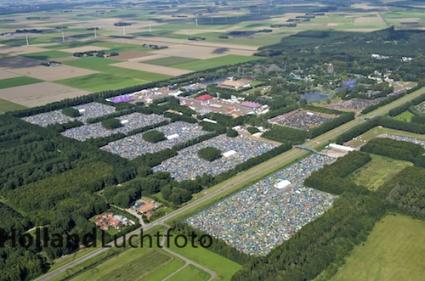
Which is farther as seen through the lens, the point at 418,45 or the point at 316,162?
the point at 418,45

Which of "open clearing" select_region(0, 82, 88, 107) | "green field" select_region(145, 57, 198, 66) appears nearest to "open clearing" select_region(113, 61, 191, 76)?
"green field" select_region(145, 57, 198, 66)

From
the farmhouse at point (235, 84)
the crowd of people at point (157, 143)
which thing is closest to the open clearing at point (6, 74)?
the farmhouse at point (235, 84)

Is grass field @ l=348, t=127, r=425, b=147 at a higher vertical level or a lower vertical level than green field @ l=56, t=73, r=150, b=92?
higher

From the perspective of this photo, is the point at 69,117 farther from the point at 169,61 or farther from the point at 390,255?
the point at 390,255

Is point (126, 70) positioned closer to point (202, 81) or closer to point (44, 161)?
point (202, 81)

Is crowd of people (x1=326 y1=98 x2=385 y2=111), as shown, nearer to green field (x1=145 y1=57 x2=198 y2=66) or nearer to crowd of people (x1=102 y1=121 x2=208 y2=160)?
crowd of people (x1=102 y1=121 x2=208 y2=160)

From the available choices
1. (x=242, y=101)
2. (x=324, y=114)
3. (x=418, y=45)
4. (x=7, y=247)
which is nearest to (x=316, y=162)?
(x=324, y=114)
